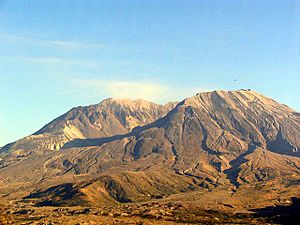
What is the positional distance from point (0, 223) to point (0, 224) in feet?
1.18

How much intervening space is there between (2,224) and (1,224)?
3.13 ft

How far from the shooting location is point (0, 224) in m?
135

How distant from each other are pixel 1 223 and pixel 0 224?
0.82 meters

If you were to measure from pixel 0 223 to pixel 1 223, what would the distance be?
0.96m

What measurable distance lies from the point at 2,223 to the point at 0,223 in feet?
6.27

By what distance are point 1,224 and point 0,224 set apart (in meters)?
1.48

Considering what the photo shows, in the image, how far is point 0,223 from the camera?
13562 cm

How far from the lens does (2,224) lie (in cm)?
13338

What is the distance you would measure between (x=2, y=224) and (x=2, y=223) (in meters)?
0.80

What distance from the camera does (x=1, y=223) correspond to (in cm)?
13488

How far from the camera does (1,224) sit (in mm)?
134125

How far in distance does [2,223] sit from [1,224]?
0.43 meters

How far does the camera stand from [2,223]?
13412cm
